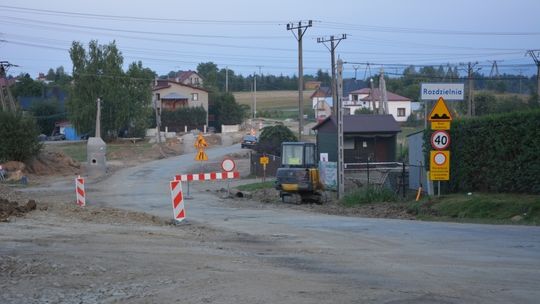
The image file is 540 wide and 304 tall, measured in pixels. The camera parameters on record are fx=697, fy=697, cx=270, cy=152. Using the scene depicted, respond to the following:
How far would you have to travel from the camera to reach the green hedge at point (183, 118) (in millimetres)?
116375

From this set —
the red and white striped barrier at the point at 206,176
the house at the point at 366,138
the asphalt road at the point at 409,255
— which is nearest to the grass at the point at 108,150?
the house at the point at 366,138

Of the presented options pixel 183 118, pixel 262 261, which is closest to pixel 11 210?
pixel 262 261

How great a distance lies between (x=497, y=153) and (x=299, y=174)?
874 cm

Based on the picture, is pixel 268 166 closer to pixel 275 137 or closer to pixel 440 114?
pixel 275 137

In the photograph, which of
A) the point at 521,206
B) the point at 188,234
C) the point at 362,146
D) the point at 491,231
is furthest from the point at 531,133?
the point at 362,146

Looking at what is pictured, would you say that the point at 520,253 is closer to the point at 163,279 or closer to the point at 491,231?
the point at 491,231

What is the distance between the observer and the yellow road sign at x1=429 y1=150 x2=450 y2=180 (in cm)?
2392

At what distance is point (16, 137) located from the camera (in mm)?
51875

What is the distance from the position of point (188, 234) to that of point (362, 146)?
37.0m

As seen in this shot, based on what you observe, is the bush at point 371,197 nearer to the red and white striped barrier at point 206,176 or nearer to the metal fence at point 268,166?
the red and white striped barrier at point 206,176

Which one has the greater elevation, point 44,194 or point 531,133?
point 531,133

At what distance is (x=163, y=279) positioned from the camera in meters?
9.83

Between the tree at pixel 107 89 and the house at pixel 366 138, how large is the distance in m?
48.3

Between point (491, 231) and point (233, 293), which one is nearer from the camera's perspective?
point (233, 293)
